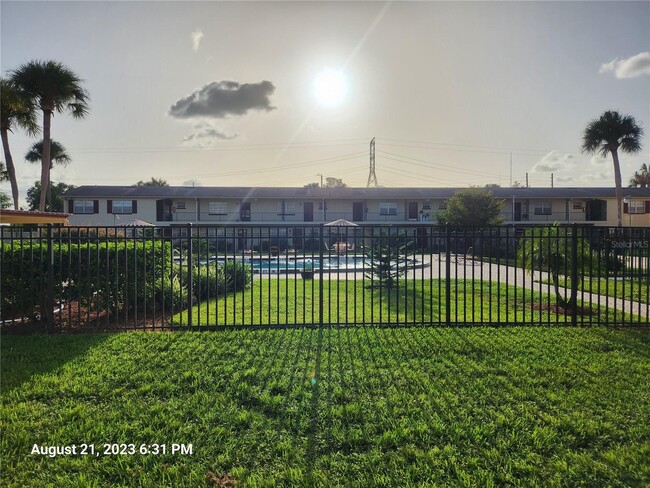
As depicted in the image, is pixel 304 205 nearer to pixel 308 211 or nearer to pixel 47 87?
pixel 308 211

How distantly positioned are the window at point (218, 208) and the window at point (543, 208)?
30.7m

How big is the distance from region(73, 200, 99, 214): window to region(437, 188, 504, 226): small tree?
3158cm

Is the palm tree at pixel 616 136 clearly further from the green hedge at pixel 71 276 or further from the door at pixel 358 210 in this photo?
the green hedge at pixel 71 276

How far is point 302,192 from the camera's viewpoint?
122ft

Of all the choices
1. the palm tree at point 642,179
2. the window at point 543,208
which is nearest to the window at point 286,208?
the window at point 543,208

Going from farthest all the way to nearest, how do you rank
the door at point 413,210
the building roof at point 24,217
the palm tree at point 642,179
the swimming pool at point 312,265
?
the palm tree at point 642,179, the door at point 413,210, the swimming pool at point 312,265, the building roof at point 24,217

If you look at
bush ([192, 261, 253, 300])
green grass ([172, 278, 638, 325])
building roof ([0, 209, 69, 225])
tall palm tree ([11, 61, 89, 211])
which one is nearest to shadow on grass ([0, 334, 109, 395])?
green grass ([172, 278, 638, 325])

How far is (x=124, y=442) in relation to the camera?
342 centimetres

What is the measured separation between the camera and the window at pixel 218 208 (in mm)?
36000

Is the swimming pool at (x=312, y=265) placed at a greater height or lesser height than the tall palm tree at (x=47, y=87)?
lesser

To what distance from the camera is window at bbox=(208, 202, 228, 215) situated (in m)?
36.0

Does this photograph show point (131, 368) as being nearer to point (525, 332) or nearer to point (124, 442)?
point (124, 442)

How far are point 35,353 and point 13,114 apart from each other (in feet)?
64.0

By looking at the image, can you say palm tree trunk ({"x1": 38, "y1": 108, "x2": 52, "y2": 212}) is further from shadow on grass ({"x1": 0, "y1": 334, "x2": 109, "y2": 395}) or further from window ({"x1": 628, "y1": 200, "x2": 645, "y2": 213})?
window ({"x1": 628, "y1": 200, "x2": 645, "y2": 213})
